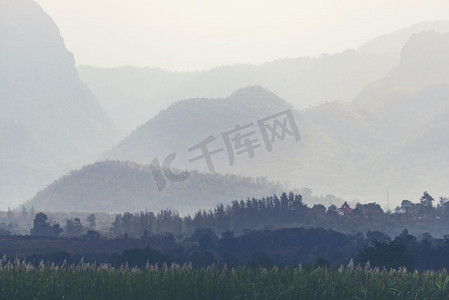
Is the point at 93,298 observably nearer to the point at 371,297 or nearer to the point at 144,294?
the point at 144,294

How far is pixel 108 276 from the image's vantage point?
85500 millimetres

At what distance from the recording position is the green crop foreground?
81.1m

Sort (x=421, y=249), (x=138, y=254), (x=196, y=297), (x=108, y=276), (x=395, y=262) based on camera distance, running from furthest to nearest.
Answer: (x=421, y=249) → (x=138, y=254) → (x=395, y=262) → (x=108, y=276) → (x=196, y=297)

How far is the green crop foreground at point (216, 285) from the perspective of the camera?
81.1 m

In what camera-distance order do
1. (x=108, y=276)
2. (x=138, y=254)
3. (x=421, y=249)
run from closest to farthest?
(x=108, y=276)
(x=138, y=254)
(x=421, y=249)

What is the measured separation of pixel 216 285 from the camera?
267 feet

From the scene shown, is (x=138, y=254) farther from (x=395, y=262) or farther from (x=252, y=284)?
(x=252, y=284)

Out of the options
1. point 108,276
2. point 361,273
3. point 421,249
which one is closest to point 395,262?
point 421,249

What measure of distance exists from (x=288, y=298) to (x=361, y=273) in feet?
34.2

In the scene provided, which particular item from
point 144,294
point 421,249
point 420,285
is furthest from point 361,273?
point 421,249

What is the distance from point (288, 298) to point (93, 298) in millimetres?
16364

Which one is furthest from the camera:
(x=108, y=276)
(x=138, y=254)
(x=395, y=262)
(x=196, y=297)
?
(x=138, y=254)

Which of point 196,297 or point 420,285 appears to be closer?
point 196,297

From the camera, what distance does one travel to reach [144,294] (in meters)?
81.8
